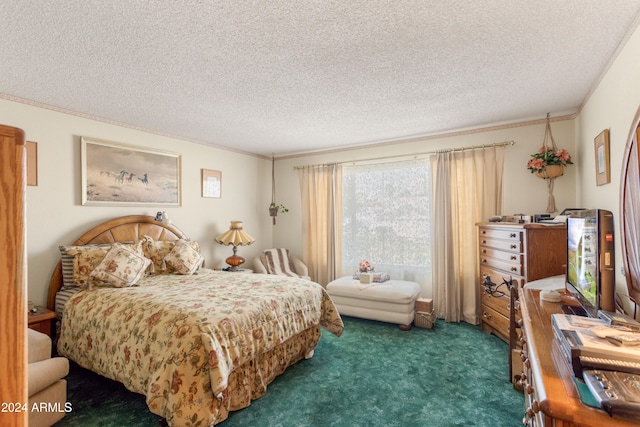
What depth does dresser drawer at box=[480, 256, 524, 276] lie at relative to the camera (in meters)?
3.07

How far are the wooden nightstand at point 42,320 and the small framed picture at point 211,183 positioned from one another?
2.34m

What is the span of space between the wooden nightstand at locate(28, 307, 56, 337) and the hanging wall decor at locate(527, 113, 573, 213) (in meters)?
5.06

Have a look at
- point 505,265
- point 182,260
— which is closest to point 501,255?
point 505,265

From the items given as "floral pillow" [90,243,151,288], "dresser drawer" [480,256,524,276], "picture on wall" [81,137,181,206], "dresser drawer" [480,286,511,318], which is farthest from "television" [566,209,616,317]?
"picture on wall" [81,137,181,206]

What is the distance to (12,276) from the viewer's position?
0.65 meters

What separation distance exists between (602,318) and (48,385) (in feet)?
10.4

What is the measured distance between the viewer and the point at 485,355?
3168mm

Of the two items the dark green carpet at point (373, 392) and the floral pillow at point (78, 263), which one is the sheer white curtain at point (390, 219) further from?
the floral pillow at point (78, 263)

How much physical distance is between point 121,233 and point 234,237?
1469mm

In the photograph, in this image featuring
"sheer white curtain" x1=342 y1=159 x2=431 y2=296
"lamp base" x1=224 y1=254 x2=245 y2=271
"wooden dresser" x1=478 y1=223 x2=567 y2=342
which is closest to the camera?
"wooden dresser" x1=478 y1=223 x2=567 y2=342

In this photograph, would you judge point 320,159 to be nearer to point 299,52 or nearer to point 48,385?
point 299,52

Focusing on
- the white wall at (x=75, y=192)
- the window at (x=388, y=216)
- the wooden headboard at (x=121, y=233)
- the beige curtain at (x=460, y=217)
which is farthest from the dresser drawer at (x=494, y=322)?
the wooden headboard at (x=121, y=233)

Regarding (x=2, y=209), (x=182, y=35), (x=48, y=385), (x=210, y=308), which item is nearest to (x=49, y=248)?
(x=48, y=385)

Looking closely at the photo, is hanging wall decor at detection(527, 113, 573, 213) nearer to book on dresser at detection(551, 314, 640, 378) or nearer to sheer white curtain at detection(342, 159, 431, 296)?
sheer white curtain at detection(342, 159, 431, 296)
